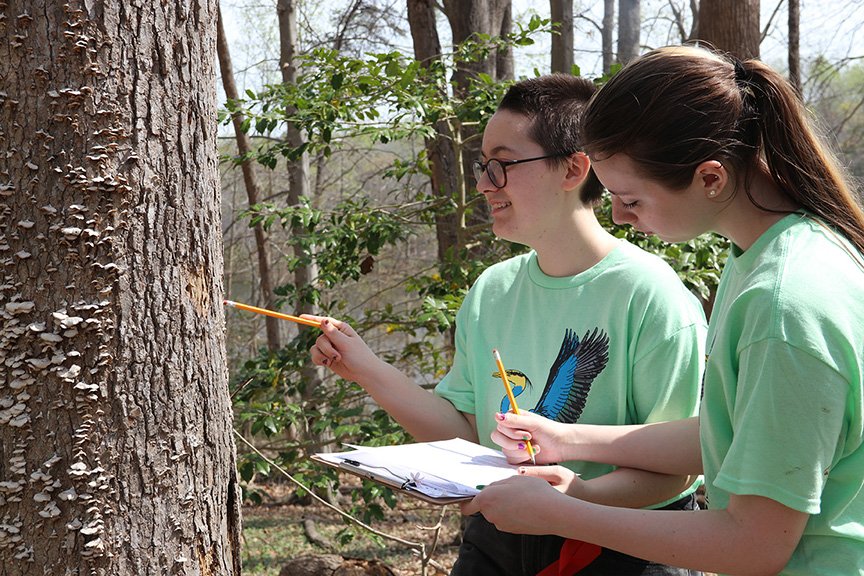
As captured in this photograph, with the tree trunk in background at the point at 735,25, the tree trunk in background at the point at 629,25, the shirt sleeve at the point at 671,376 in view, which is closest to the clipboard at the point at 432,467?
the shirt sleeve at the point at 671,376

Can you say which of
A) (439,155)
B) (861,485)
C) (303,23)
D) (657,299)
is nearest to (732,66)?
(657,299)

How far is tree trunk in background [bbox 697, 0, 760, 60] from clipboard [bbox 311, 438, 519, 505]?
4.08 metres

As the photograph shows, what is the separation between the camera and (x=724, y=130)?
1472mm

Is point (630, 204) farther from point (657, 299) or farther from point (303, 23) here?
point (303, 23)

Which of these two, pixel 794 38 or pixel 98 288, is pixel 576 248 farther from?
pixel 794 38

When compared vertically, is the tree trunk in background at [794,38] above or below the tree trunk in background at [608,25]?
below

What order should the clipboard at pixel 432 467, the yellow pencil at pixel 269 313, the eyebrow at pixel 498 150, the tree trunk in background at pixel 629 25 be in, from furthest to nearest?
1. the tree trunk in background at pixel 629 25
2. the eyebrow at pixel 498 150
3. the yellow pencil at pixel 269 313
4. the clipboard at pixel 432 467

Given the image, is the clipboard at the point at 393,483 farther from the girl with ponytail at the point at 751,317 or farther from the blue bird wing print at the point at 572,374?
the blue bird wing print at the point at 572,374

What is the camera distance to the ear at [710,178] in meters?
1.47

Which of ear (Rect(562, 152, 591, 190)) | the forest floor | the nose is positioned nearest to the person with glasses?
ear (Rect(562, 152, 591, 190))

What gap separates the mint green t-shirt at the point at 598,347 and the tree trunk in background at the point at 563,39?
6483 mm

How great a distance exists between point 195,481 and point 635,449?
0.91m

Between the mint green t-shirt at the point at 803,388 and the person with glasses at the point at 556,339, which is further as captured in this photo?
the person with glasses at the point at 556,339

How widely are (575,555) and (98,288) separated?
3.53 feet
